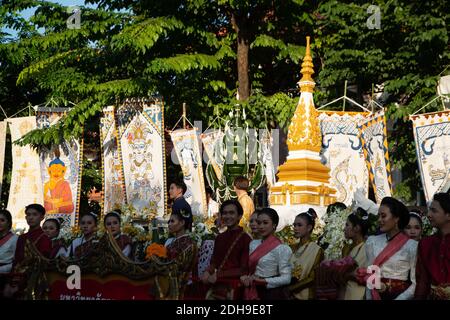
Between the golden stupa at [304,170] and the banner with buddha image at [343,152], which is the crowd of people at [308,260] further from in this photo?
the banner with buddha image at [343,152]

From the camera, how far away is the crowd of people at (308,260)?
A: 6.42 m

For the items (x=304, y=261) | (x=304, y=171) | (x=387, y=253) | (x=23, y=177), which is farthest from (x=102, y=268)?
(x=23, y=177)

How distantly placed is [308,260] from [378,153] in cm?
856

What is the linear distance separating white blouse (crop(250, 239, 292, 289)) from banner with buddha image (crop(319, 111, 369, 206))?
33.4 feet

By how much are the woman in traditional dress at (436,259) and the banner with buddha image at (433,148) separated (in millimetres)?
8814

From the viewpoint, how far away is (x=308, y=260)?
26.9 feet

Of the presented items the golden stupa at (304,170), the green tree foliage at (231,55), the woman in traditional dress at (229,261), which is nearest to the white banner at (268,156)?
the green tree foliage at (231,55)

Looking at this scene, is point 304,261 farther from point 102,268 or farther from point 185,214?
point 102,268

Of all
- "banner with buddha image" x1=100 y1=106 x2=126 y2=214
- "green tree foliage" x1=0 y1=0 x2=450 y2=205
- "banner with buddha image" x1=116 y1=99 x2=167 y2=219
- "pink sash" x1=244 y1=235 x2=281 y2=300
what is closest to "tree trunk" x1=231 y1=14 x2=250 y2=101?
"green tree foliage" x1=0 y1=0 x2=450 y2=205

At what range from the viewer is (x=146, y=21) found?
18.9 metres

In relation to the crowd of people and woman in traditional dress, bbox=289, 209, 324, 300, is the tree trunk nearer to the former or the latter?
Answer: the crowd of people

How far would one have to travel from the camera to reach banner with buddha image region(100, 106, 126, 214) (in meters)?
18.9
